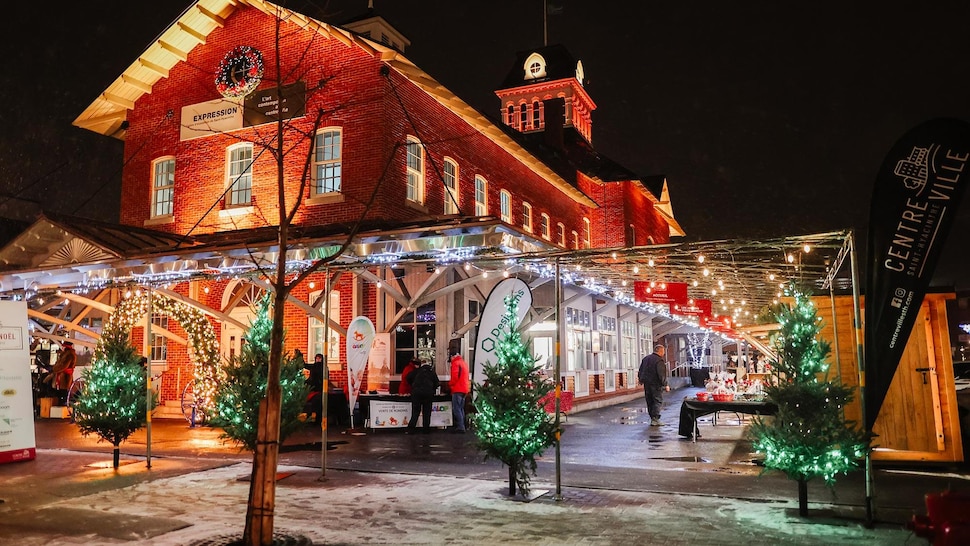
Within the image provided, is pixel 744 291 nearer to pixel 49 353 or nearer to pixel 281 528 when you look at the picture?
pixel 281 528

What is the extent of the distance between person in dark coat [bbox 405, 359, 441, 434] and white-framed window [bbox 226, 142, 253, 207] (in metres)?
6.38

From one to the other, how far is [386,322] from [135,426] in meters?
6.57

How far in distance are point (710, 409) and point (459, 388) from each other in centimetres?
516

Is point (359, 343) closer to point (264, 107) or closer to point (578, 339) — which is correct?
point (264, 107)

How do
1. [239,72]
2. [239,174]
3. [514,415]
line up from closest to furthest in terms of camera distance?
1. [514,415]
2. [239,72]
3. [239,174]

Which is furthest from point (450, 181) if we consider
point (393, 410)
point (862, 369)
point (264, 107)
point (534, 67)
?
point (534, 67)

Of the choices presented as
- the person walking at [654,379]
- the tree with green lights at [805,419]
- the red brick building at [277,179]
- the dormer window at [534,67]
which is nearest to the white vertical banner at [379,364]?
the red brick building at [277,179]

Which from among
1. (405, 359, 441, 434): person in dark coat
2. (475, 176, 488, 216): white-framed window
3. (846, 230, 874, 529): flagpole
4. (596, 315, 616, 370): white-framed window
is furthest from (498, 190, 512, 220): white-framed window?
(846, 230, 874, 529): flagpole

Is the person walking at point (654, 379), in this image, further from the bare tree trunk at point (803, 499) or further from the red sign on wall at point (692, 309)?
the bare tree trunk at point (803, 499)

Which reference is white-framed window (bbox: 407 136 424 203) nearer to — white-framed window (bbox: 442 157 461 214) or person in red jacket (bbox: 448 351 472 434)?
white-framed window (bbox: 442 157 461 214)

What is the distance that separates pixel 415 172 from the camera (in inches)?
683

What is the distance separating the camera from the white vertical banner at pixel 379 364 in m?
16.4

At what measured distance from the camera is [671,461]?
11.1m

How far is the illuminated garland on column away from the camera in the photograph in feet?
54.1
